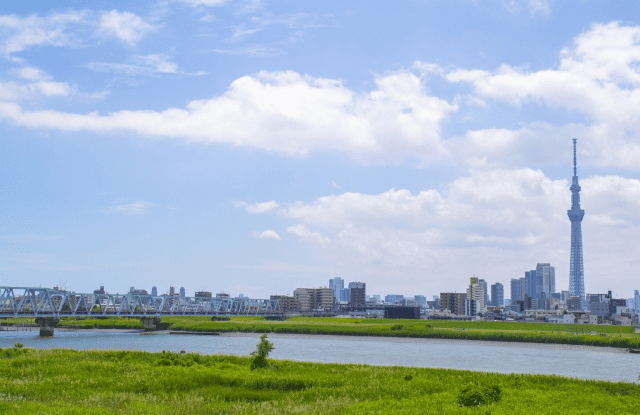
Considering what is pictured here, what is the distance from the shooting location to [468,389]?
1232 inches

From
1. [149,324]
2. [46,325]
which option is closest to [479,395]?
[46,325]

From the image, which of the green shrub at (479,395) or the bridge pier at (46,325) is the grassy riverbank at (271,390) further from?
the bridge pier at (46,325)

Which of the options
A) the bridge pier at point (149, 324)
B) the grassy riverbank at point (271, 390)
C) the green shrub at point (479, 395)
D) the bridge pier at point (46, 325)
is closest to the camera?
the grassy riverbank at point (271, 390)

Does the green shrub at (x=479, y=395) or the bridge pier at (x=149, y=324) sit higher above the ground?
the green shrub at (x=479, y=395)

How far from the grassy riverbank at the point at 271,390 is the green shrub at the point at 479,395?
8 cm

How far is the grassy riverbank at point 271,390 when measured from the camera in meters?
28.2

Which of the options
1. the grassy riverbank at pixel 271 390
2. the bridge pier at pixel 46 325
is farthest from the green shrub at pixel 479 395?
the bridge pier at pixel 46 325

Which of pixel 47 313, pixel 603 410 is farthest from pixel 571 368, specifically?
pixel 47 313

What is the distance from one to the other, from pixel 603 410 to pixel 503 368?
120ft

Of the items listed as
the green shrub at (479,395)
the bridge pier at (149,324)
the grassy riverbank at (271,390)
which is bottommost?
the bridge pier at (149,324)

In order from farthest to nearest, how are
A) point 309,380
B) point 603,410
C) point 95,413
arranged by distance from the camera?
point 309,380
point 603,410
point 95,413

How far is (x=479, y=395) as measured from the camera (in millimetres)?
30344

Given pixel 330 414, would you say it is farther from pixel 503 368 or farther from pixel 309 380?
pixel 503 368

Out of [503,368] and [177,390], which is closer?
[177,390]
